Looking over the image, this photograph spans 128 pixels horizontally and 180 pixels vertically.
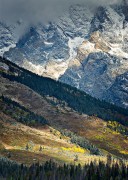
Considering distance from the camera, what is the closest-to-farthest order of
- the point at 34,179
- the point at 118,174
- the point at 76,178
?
the point at 118,174 < the point at 76,178 < the point at 34,179

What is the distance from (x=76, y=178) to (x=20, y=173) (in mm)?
33277

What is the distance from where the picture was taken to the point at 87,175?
523 ft

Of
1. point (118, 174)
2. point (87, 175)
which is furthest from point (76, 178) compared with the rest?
point (118, 174)

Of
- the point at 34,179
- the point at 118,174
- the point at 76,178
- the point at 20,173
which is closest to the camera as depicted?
the point at 118,174

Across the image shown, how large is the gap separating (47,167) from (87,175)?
139 feet

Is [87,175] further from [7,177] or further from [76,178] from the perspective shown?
[7,177]

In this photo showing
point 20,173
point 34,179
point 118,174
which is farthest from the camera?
point 20,173

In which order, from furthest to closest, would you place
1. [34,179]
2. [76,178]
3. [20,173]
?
[20,173] < [34,179] < [76,178]

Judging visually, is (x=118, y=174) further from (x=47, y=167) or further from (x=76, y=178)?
(x=47, y=167)

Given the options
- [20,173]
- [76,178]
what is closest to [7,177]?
[20,173]

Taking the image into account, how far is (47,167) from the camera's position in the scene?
19838 cm

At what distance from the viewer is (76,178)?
166375 mm

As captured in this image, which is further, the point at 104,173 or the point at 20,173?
the point at 20,173

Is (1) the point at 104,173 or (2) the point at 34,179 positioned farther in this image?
(2) the point at 34,179
